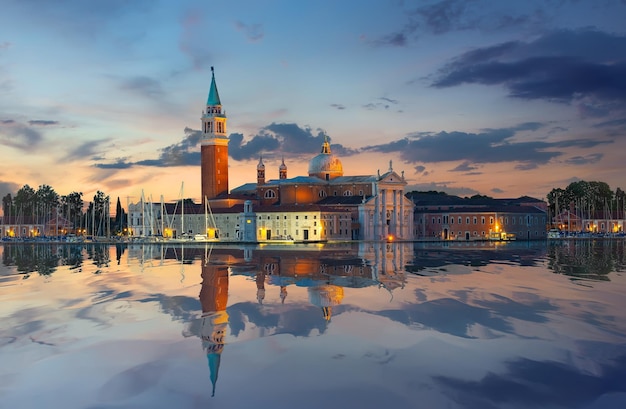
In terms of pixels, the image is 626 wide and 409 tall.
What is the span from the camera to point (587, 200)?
14450 centimetres

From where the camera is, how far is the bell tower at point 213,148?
108 m

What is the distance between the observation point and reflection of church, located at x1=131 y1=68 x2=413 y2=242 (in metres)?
96.1

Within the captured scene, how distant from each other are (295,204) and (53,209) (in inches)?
3061

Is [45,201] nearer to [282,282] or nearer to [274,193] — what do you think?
[274,193]

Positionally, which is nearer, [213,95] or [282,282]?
[282,282]

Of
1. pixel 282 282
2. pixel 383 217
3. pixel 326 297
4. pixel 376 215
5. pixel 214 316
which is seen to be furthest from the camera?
pixel 383 217

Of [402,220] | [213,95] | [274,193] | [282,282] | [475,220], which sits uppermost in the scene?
[213,95]

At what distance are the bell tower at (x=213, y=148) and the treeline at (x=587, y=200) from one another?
252 ft

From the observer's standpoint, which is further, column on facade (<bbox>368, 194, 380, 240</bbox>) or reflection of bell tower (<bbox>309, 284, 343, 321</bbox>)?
column on facade (<bbox>368, 194, 380, 240</bbox>)

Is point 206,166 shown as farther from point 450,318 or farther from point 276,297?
point 450,318

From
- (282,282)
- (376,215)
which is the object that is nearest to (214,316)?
(282,282)

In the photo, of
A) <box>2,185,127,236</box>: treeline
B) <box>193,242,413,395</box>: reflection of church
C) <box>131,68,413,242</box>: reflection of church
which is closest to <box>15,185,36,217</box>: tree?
<box>2,185,127,236</box>: treeline

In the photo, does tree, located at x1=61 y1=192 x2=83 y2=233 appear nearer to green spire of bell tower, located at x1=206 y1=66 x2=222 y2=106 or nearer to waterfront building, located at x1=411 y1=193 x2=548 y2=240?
green spire of bell tower, located at x1=206 y1=66 x2=222 y2=106

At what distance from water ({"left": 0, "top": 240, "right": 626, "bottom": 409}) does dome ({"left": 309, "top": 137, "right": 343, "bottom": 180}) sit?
75.1 meters
